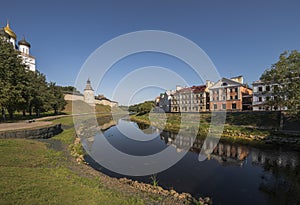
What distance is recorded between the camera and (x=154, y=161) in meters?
14.6

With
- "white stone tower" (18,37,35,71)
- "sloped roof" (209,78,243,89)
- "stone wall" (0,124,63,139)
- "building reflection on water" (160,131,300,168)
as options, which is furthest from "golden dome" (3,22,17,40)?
"sloped roof" (209,78,243,89)

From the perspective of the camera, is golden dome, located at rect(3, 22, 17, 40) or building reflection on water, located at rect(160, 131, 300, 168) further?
golden dome, located at rect(3, 22, 17, 40)

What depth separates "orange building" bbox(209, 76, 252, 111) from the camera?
150 feet

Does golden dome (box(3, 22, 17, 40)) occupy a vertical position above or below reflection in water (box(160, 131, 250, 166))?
above

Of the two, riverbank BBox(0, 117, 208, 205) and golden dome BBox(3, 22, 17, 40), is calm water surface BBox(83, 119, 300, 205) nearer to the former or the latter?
riverbank BBox(0, 117, 208, 205)

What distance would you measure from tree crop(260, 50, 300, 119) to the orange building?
24478 mm

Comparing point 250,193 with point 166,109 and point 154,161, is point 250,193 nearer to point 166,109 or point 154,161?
point 154,161

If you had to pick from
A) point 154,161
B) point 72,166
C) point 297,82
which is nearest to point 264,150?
point 297,82

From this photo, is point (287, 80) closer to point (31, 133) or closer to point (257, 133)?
point (257, 133)

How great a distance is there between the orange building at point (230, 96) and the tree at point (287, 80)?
24478mm

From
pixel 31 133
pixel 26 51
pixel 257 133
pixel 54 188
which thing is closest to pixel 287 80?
pixel 257 133

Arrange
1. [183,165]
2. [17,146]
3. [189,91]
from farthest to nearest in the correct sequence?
[189,91] → [183,165] → [17,146]

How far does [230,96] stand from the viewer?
4738 centimetres

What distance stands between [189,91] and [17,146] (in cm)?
5531
